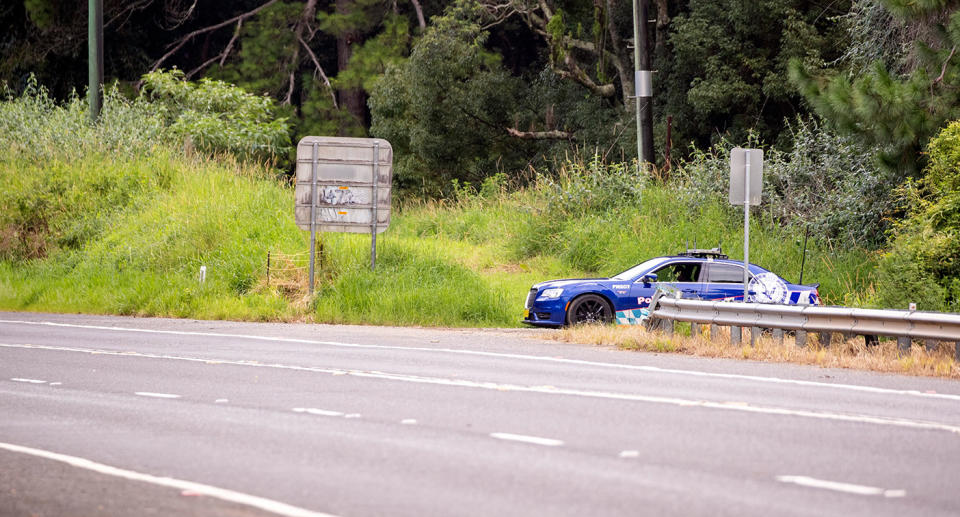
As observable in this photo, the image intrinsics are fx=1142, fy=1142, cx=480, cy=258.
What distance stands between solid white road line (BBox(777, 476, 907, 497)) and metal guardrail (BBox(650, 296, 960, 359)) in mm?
6928

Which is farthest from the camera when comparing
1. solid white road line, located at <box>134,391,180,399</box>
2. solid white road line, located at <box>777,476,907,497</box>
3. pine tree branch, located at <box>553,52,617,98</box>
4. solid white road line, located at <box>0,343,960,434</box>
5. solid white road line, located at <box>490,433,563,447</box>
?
pine tree branch, located at <box>553,52,617,98</box>

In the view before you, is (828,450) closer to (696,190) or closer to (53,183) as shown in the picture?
(696,190)

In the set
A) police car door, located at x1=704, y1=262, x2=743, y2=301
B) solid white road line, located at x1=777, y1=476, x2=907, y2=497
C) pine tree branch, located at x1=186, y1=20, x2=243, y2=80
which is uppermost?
pine tree branch, located at x1=186, y1=20, x2=243, y2=80

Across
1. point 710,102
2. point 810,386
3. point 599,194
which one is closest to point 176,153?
point 599,194

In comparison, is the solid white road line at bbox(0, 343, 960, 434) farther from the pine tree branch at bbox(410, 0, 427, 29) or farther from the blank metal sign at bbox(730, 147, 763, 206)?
the pine tree branch at bbox(410, 0, 427, 29)

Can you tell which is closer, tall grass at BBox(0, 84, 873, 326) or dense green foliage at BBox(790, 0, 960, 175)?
dense green foliage at BBox(790, 0, 960, 175)

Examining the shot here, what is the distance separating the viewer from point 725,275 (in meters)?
19.0

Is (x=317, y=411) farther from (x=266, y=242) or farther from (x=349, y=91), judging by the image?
(x=349, y=91)

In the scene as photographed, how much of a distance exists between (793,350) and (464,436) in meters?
7.22

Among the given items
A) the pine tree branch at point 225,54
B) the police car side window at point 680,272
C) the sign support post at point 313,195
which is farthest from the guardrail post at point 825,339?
the pine tree branch at point 225,54

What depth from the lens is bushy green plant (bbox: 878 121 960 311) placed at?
698 inches

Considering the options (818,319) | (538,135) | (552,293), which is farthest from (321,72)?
(818,319)

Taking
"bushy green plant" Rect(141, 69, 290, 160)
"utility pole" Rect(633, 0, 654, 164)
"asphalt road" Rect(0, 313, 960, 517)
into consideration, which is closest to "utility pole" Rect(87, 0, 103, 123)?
"bushy green plant" Rect(141, 69, 290, 160)

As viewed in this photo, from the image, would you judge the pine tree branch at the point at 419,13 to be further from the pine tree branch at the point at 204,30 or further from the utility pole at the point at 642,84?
the utility pole at the point at 642,84
